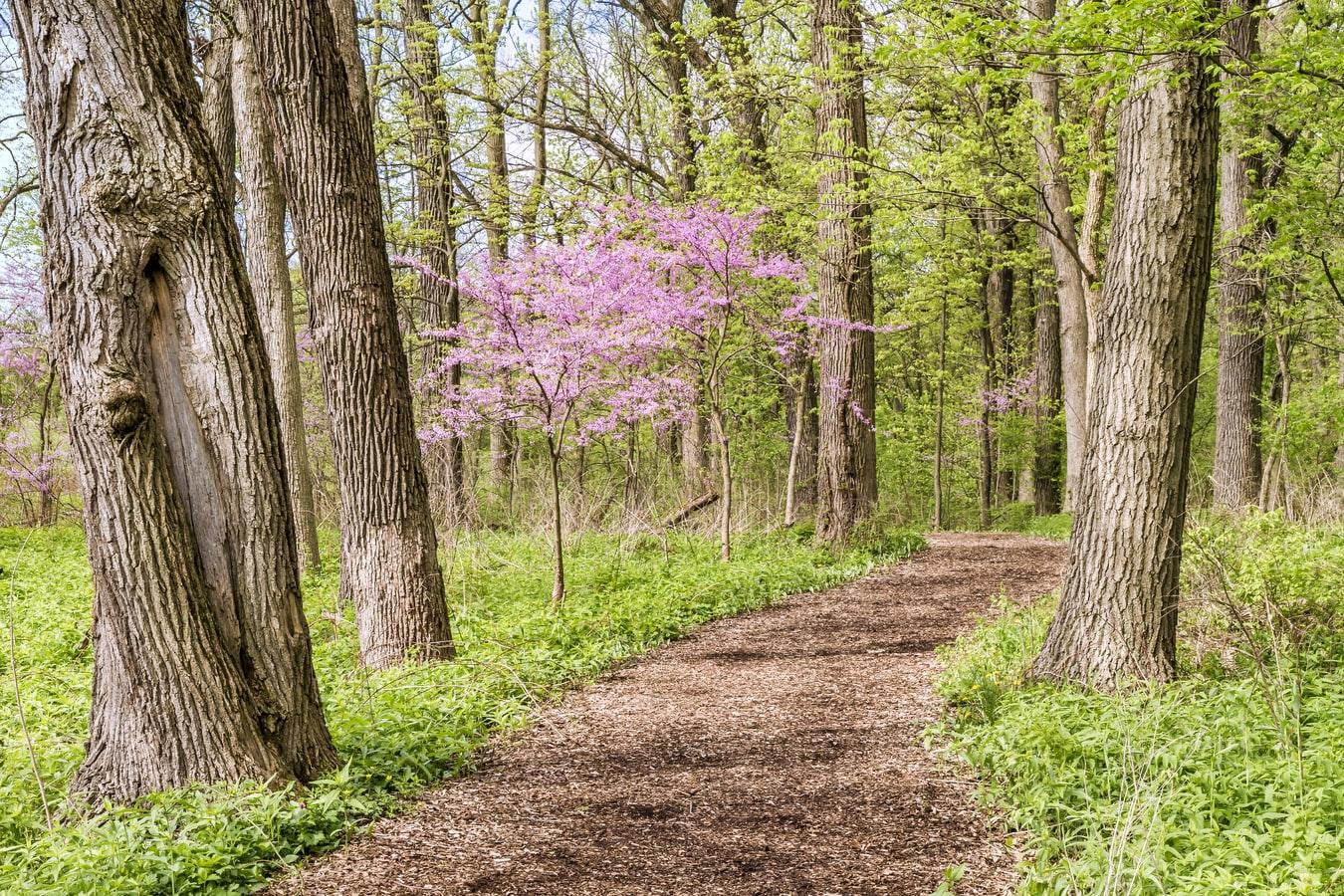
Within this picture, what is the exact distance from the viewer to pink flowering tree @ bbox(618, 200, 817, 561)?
931cm

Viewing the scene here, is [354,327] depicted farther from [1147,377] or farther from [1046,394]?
[1046,394]

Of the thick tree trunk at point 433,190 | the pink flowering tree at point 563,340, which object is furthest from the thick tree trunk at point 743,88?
the thick tree trunk at point 433,190

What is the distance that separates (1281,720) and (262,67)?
610 cm

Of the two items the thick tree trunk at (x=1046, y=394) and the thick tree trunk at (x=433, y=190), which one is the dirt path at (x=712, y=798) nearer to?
the thick tree trunk at (x=433, y=190)

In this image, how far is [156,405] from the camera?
3.30 metres

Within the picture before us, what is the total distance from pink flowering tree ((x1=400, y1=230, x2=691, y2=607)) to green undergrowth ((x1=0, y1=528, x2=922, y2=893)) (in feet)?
2.33

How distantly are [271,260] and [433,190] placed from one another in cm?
433

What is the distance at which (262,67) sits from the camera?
17.0 ft

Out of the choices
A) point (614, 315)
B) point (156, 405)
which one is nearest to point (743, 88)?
point (614, 315)

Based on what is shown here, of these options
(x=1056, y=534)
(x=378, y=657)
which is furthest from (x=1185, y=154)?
(x=1056, y=534)

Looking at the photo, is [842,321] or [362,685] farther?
[842,321]

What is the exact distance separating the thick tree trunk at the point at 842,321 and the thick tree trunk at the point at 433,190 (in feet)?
16.6

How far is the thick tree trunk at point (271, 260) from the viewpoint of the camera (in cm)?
870

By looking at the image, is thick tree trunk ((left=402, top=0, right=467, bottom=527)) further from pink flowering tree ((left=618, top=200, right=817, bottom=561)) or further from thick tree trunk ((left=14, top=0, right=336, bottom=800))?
thick tree trunk ((left=14, top=0, right=336, bottom=800))
